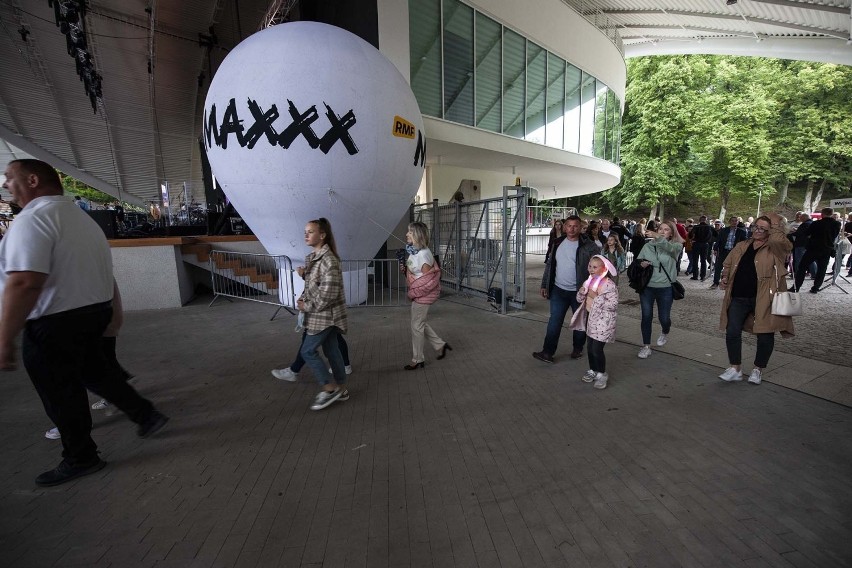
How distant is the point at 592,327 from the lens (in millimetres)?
4332

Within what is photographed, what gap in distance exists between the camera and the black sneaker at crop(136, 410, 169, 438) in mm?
3398

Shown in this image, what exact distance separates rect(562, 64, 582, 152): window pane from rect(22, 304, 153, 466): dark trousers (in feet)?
61.9

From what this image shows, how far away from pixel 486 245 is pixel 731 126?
1234 inches

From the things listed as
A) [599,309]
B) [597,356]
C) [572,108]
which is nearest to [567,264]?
[599,309]

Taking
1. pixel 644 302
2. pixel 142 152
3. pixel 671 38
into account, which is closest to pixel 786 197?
pixel 671 38

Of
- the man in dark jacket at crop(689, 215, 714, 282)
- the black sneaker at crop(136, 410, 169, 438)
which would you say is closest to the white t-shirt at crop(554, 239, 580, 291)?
the black sneaker at crop(136, 410, 169, 438)

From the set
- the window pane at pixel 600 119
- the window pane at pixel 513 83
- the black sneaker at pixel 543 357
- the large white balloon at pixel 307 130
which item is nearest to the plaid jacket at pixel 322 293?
the black sneaker at pixel 543 357

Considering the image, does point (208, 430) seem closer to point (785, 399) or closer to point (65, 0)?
point (785, 399)

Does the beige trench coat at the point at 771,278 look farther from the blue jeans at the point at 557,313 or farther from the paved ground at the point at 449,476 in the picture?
the blue jeans at the point at 557,313

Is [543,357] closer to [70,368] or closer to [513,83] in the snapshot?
[70,368]

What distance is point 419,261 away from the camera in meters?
4.79

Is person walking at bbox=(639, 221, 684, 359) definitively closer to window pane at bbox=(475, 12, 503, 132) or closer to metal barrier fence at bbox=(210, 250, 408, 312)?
metal barrier fence at bbox=(210, 250, 408, 312)

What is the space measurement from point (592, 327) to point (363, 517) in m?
3.03

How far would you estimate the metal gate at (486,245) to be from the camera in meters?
7.91
